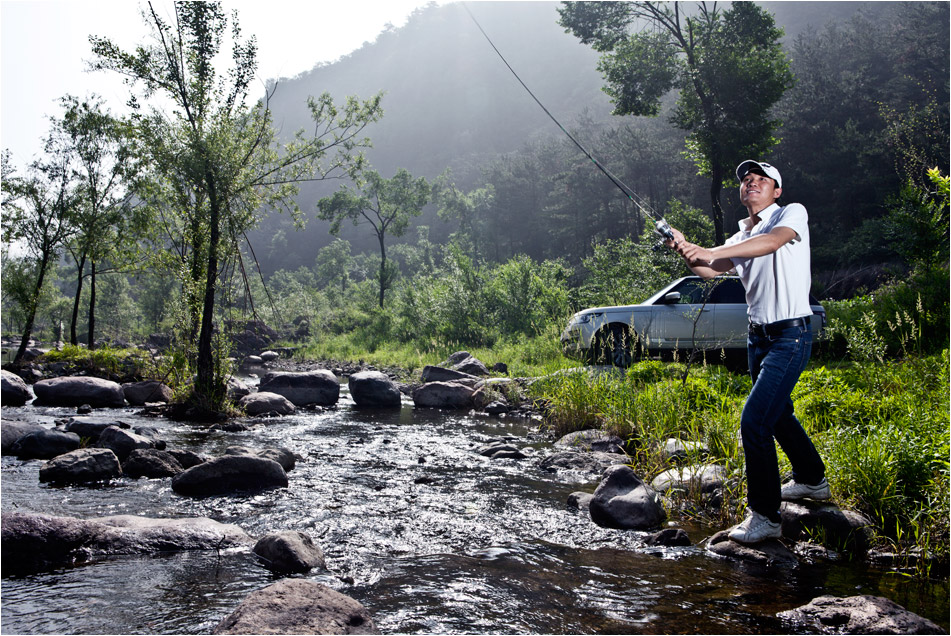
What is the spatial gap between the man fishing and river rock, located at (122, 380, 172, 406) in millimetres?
12230

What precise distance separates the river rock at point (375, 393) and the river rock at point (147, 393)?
12.8 feet

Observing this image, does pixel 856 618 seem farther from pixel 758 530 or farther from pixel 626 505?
pixel 626 505

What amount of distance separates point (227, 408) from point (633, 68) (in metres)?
18.5

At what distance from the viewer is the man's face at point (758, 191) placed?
3.71m

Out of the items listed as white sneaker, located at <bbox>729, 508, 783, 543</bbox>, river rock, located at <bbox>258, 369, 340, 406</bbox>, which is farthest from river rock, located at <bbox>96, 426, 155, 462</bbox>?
white sneaker, located at <bbox>729, 508, 783, 543</bbox>

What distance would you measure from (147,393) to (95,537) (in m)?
10.2

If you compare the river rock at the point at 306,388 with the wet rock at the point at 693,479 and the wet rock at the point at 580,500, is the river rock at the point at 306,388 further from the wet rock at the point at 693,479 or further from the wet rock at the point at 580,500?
the wet rock at the point at 693,479

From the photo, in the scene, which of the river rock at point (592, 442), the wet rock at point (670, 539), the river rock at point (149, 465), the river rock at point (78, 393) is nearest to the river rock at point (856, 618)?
the wet rock at point (670, 539)

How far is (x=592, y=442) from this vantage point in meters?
8.26

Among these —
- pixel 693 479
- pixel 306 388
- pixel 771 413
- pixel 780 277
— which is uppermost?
pixel 780 277

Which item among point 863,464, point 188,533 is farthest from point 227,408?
point 863,464

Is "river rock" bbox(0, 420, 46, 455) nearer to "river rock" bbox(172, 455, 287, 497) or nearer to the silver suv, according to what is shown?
"river rock" bbox(172, 455, 287, 497)

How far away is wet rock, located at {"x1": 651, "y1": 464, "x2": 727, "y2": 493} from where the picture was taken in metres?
5.35

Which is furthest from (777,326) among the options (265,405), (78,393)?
(78,393)
